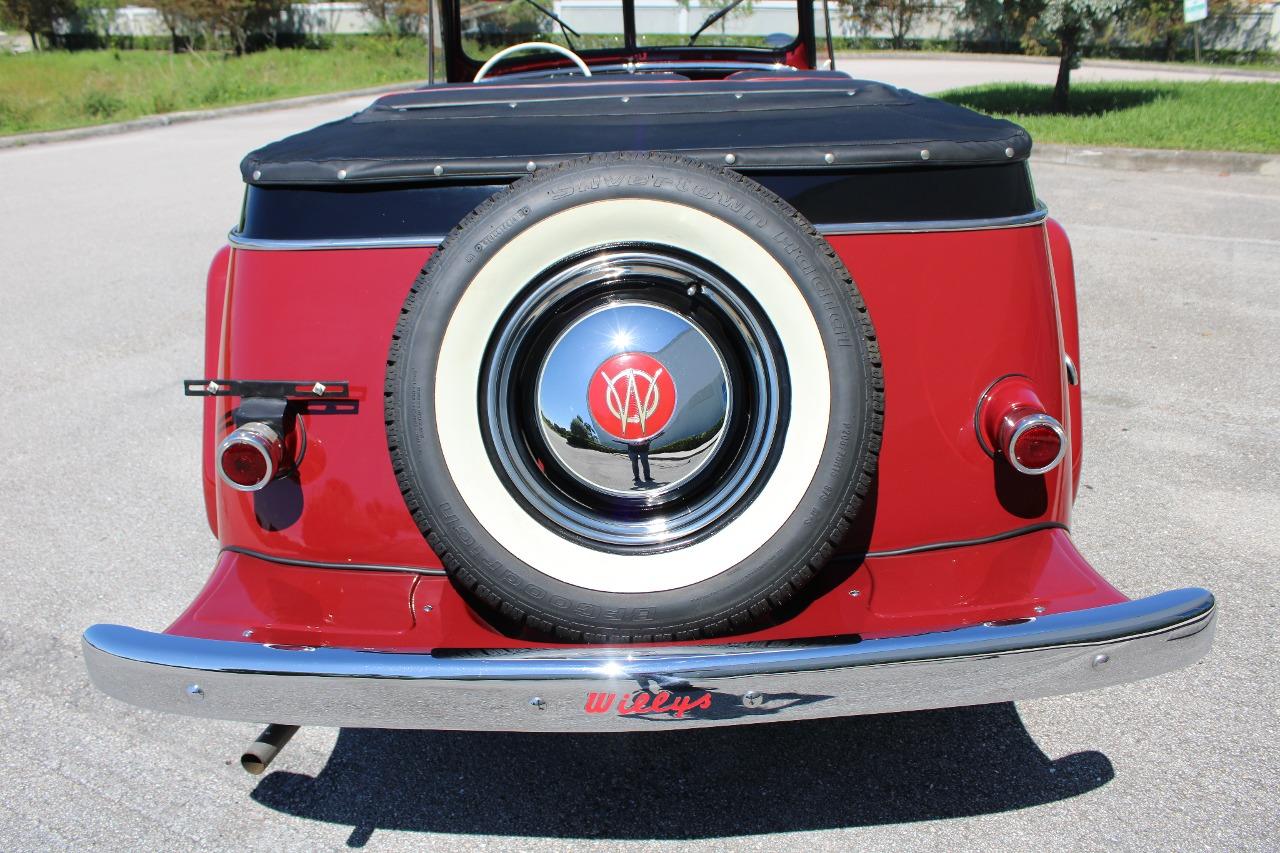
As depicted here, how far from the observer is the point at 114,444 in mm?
4168

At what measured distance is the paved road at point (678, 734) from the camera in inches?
85.4

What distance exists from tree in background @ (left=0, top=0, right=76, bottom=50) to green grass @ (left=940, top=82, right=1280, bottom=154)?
37.9 meters

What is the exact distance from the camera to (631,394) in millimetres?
1884

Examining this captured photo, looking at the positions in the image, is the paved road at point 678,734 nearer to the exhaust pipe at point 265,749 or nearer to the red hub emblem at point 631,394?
the exhaust pipe at point 265,749

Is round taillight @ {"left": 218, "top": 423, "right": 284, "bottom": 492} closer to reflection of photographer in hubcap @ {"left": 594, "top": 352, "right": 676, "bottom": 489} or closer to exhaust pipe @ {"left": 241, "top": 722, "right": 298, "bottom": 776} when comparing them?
exhaust pipe @ {"left": 241, "top": 722, "right": 298, "bottom": 776}

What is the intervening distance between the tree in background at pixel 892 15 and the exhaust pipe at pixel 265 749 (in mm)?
28574

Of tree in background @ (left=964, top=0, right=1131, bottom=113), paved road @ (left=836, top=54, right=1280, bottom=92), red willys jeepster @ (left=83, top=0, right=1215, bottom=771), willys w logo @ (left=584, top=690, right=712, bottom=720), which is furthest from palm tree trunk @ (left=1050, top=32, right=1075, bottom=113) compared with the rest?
willys w logo @ (left=584, top=690, right=712, bottom=720)

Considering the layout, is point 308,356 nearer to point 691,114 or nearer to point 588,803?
point 691,114

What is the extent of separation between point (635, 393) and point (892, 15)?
29.6 metres

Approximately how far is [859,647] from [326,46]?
Result: 37.8 metres

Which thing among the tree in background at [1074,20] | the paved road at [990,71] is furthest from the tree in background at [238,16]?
the tree in background at [1074,20]

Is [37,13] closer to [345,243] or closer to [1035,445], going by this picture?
[345,243]

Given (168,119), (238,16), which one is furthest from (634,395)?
(238,16)

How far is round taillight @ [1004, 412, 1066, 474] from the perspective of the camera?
1.95m
